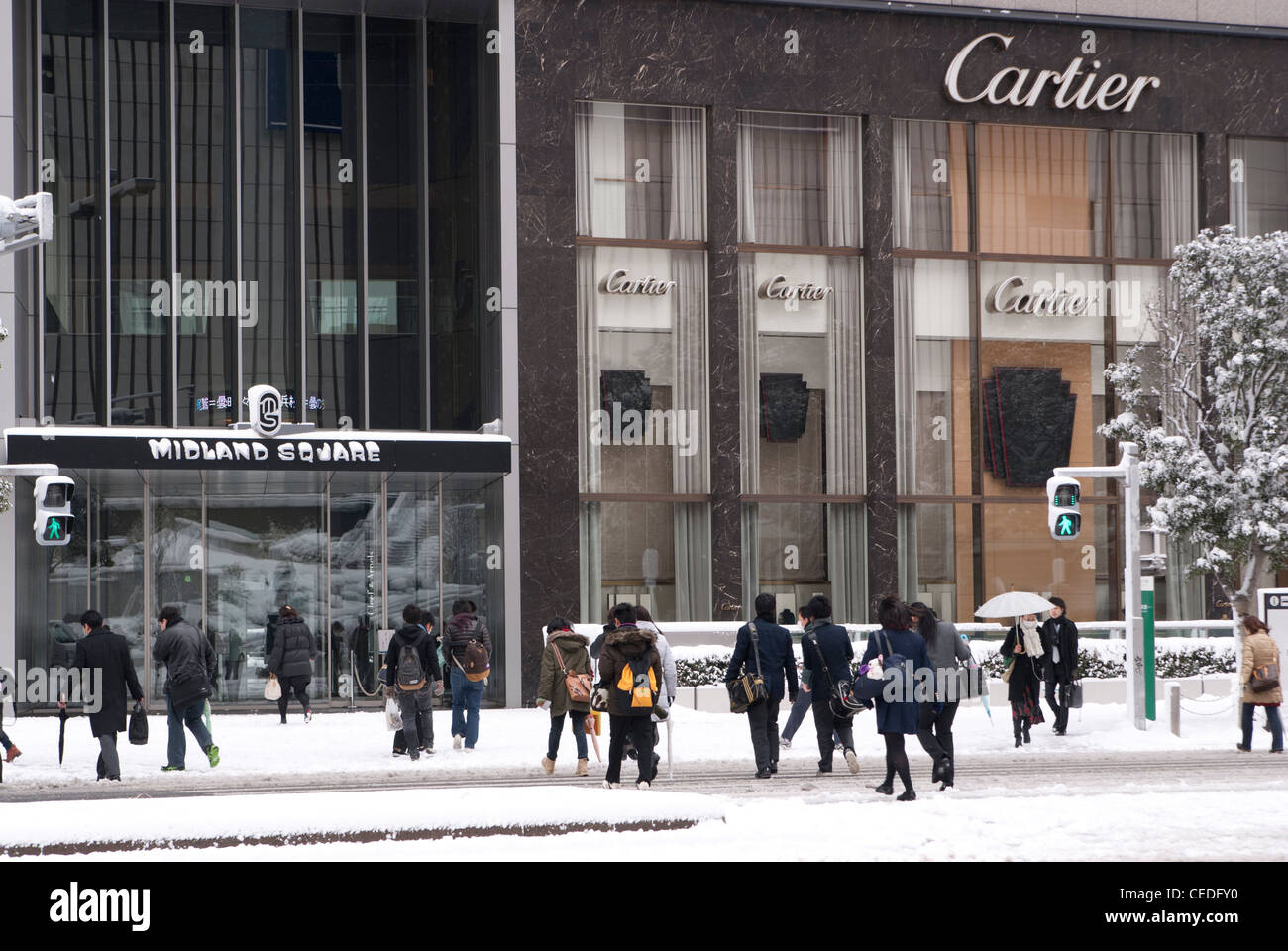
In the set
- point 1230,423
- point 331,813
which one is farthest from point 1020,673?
point 331,813

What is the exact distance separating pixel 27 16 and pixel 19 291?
4703 millimetres

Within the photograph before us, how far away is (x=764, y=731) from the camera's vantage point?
52.5 feet

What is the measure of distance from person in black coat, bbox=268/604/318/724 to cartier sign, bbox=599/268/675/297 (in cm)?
761

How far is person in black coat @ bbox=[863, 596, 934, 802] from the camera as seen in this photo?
520 inches

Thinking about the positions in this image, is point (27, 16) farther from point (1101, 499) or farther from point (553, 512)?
point (1101, 499)

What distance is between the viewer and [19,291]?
24531 mm

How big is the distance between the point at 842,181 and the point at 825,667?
1346cm

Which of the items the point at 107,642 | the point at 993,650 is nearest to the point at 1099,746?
the point at 993,650

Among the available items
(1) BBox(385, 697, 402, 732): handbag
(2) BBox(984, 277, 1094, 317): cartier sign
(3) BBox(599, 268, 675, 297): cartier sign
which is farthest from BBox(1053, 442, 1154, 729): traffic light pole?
(1) BBox(385, 697, 402, 732): handbag

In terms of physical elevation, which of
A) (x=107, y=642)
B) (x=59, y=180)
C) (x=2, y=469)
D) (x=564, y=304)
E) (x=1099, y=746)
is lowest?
(x=1099, y=746)

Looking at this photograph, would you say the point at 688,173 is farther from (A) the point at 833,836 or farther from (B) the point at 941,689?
(A) the point at 833,836

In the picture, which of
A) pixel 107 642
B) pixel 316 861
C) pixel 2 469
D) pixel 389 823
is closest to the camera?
pixel 316 861

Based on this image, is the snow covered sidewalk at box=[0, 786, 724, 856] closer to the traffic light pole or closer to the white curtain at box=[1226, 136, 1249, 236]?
the traffic light pole

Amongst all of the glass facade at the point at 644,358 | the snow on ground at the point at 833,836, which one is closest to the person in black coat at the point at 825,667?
the snow on ground at the point at 833,836
